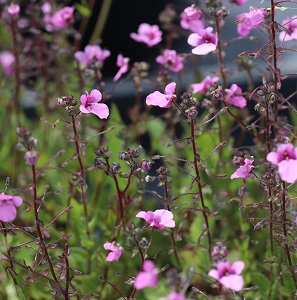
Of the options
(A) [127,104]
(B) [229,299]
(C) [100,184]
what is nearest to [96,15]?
(A) [127,104]

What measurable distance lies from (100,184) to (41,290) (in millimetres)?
257

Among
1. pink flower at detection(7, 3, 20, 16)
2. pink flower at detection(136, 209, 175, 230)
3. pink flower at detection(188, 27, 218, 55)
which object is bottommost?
pink flower at detection(136, 209, 175, 230)

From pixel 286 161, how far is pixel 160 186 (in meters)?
0.40

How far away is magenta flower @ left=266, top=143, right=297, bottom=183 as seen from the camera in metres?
0.61

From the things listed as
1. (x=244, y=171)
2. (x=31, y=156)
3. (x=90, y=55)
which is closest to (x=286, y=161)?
(x=244, y=171)

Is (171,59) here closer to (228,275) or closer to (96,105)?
(96,105)

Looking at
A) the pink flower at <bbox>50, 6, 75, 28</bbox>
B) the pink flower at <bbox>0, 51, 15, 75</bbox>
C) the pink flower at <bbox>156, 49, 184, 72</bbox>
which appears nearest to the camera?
the pink flower at <bbox>156, 49, 184, 72</bbox>

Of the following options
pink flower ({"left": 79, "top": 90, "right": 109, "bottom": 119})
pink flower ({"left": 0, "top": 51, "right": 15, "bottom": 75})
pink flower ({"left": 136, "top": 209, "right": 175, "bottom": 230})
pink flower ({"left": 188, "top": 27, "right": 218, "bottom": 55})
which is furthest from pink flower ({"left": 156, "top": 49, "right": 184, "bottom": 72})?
pink flower ({"left": 0, "top": 51, "right": 15, "bottom": 75})

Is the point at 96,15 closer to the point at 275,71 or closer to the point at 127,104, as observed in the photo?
the point at 127,104

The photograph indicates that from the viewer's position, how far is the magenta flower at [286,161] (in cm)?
61

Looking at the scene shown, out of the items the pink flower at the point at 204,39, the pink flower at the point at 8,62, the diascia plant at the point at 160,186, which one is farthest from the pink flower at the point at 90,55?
the pink flower at the point at 8,62

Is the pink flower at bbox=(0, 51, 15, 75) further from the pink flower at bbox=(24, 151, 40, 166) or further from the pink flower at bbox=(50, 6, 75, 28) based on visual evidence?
the pink flower at bbox=(24, 151, 40, 166)

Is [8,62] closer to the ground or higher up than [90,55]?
closer to the ground

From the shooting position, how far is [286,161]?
2.02 feet
